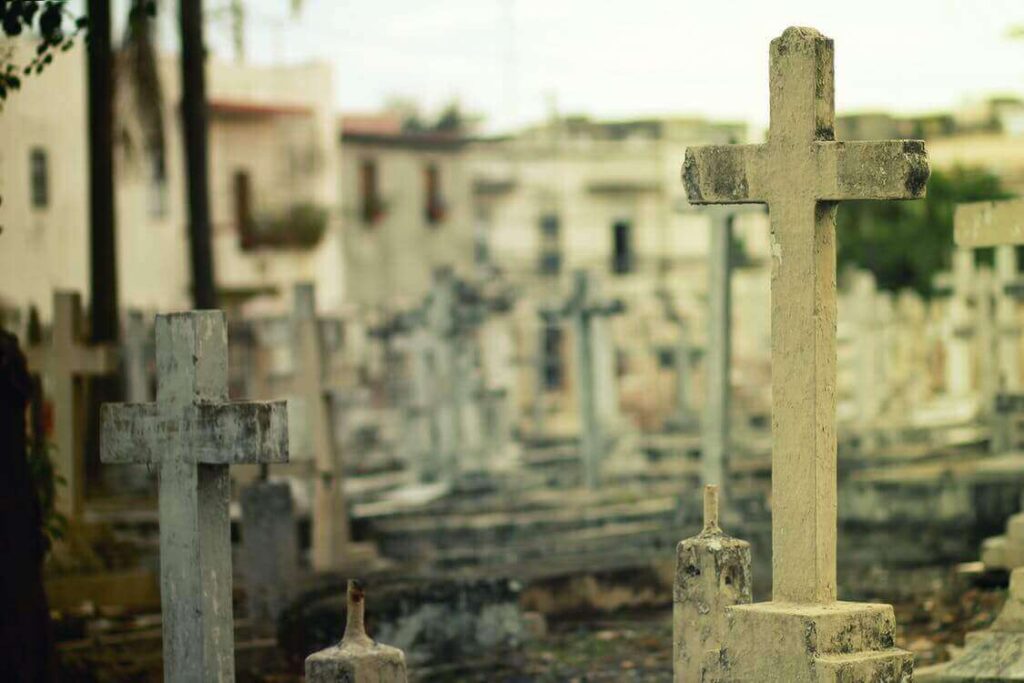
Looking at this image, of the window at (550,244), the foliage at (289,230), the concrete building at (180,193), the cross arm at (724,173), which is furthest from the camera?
the window at (550,244)

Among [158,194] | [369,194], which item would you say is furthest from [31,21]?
[369,194]

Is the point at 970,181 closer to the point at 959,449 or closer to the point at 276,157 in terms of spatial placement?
the point at 276,157

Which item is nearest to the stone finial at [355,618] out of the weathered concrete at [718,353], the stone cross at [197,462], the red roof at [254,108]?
the stone cross at [197,462]

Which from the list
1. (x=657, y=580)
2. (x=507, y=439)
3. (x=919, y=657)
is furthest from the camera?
(x=507, y=439)

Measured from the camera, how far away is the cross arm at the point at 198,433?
8.12 meters

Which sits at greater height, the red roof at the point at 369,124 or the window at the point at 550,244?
the red roof at the point at 369,124

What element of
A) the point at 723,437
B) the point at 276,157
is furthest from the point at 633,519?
the point at 276,157

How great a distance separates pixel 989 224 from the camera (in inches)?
420

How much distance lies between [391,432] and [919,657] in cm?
2347

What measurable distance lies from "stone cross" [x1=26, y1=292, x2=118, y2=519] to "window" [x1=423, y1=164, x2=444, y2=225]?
41111 millimetres

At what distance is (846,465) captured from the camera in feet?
69.3

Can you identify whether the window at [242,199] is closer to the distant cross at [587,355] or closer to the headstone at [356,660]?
the distant cross at [587,355]

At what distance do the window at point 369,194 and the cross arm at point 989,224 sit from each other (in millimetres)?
42880

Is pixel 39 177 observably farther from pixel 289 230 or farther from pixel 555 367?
pixel 555 367
